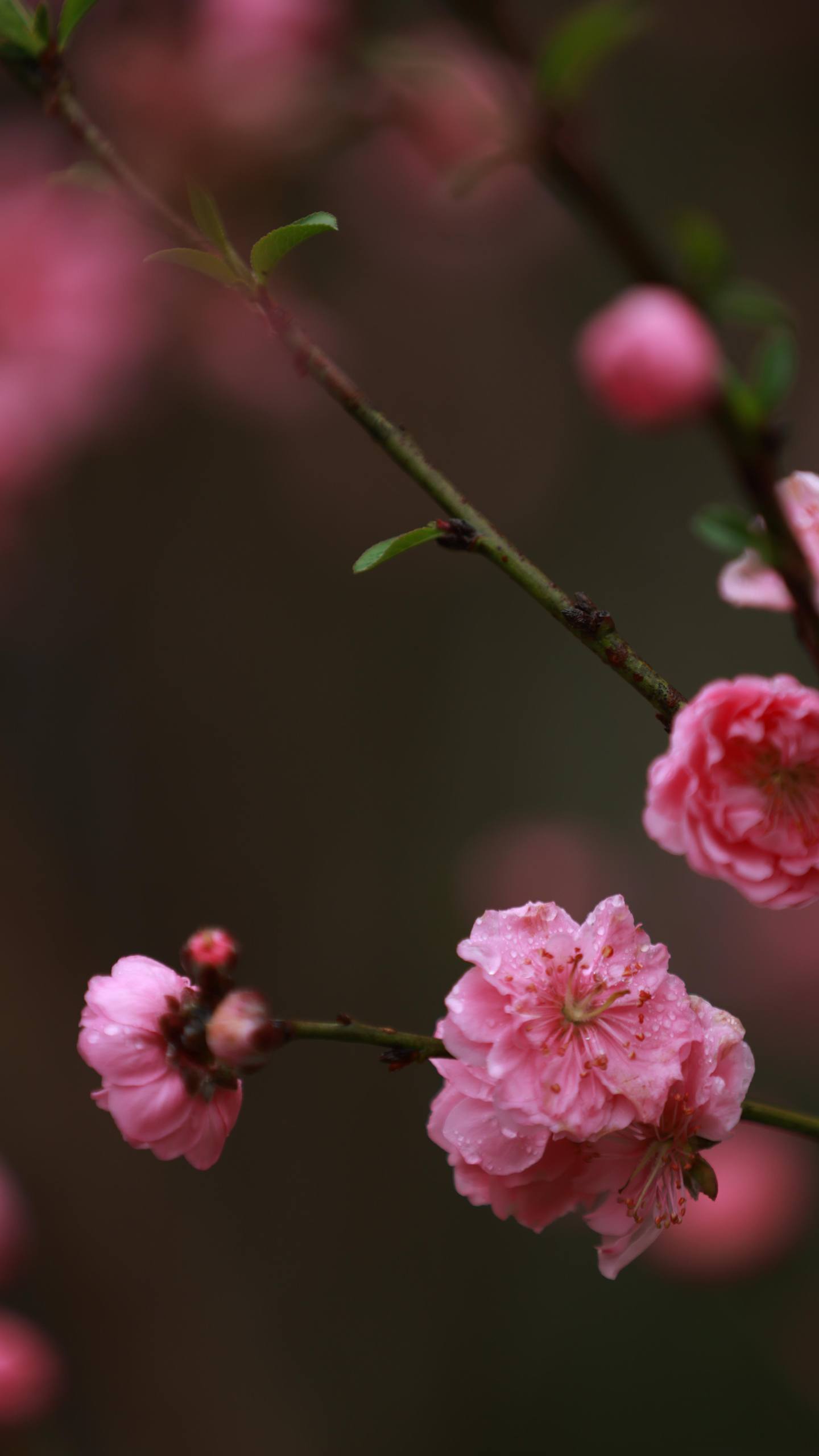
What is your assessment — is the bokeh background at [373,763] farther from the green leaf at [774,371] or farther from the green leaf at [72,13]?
the green leaf at [774,371]

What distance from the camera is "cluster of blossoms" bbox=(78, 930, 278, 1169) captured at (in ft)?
1.57

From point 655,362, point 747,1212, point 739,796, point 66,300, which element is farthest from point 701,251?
point 66,300

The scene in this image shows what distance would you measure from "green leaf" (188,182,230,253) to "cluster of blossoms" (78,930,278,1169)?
0.92 ft

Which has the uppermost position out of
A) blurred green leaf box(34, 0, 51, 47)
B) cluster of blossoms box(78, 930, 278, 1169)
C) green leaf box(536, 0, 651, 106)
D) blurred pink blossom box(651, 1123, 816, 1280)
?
blurred green leaf box(34, 0, 51, 47)

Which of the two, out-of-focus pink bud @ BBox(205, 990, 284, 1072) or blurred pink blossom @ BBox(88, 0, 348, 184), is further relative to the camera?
blurred pink blossom @ BBox(88, 0, 348, 184)

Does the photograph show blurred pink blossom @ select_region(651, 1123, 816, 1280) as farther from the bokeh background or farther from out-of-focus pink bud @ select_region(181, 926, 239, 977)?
out-of-focus pink bud @ select_region(181, 926, 239, 977)

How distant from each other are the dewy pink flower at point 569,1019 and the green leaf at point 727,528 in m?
0.14

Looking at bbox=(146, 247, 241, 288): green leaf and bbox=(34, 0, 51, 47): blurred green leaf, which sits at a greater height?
bbox=(34, 0, 51, 47): blurred green leaf

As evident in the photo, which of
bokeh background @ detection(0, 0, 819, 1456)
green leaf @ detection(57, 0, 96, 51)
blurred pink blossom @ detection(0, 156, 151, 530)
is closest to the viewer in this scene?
green leaf @ detection(57, 0, 96, 51)

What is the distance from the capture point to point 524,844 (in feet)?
6.06

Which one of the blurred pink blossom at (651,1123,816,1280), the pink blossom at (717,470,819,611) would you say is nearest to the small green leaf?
the pink blossom at (717,470,819,611)

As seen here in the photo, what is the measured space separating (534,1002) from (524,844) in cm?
137

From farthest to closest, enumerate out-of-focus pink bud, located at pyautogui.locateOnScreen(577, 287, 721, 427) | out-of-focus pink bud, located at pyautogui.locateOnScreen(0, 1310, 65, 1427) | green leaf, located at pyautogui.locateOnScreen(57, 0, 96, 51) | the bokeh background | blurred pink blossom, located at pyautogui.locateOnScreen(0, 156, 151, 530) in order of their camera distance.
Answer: the bokeh background → blurred pink blossom, located at pyautogui.locateOnScreen(0, 156, 151, 530) → out-of-focus pink bud, located at pyautogui.locateOnScreen(0, 1310, 65, 1427) → green leaf, located at pyautogui.locateOnScreen(57, 0, 96, 51) → out-of-focus pink bud, located at pyautogui.locateOnScreen(577, 287, 721, 427)

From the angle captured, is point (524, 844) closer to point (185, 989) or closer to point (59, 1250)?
point (59, 1250)
